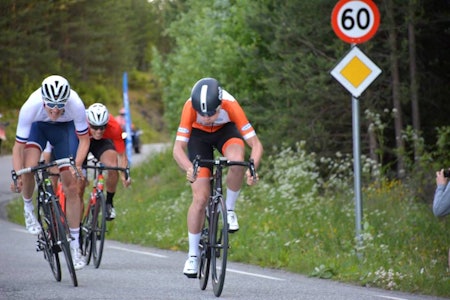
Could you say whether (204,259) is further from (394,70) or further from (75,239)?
(394,70)

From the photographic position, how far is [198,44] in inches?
1176

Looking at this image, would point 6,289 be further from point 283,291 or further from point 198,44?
point 198,44

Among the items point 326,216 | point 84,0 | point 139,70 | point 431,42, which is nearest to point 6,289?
point 326,216

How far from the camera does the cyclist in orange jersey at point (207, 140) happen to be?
10164 mm

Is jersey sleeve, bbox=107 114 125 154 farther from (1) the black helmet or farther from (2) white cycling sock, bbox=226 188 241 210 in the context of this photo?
(1) the black helmet

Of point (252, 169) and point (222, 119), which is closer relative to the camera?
point (252, 169)

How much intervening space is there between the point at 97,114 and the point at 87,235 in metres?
1.48

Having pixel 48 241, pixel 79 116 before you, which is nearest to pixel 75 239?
pixel 48 241

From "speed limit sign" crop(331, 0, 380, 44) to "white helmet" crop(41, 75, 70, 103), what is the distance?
3.40 metres

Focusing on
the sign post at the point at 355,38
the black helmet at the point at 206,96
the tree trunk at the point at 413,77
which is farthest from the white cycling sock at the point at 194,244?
the tree trunk at the point at 413,77

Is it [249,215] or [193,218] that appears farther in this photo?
[249,215]

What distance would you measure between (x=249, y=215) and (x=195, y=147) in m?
6.68

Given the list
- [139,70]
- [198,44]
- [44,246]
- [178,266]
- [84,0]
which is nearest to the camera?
[44,246]

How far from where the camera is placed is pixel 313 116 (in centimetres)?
2233
